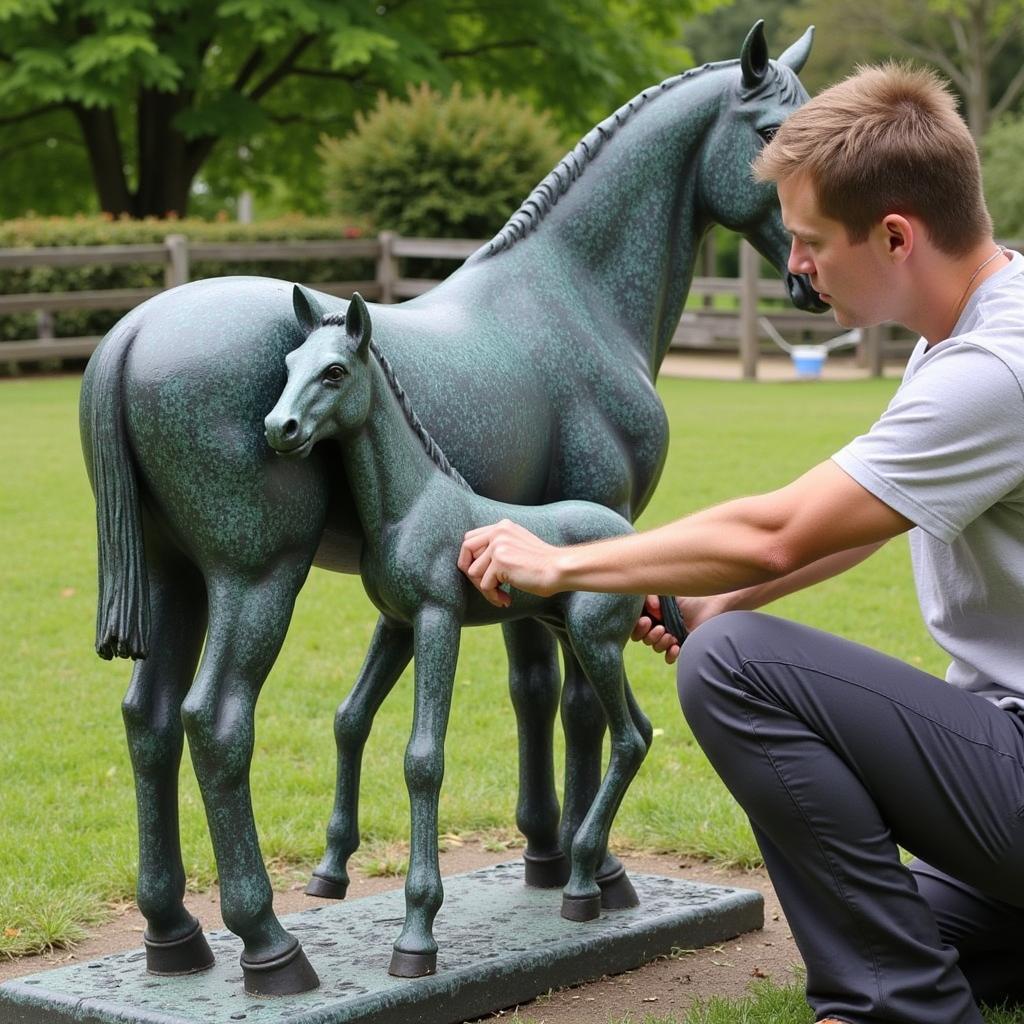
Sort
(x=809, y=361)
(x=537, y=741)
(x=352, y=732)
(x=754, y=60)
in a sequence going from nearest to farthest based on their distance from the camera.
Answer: (x=352, y=732), (x=754, y=60), (x=537, y=741), (x=809, y=361)

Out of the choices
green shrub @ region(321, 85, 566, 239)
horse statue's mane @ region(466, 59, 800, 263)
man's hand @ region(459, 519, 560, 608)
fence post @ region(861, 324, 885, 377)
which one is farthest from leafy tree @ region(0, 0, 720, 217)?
man's hand @ region(459, 519, 560, 608)

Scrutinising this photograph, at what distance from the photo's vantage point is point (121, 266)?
18.2 meters

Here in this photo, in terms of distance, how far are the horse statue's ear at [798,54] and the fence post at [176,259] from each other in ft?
45.3

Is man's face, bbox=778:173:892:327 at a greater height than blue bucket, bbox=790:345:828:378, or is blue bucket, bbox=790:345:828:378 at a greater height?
man's face, bbox=778:173:892:327

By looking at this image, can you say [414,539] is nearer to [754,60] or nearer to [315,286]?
[754,60]

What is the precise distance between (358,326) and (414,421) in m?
0.27

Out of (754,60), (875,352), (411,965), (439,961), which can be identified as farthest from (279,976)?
(875,352)

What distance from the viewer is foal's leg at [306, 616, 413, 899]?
3.67m

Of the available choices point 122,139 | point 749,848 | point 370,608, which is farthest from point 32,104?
point 749,848

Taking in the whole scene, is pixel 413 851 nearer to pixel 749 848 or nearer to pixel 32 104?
pixel 749 848

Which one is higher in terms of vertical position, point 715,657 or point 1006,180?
point 715,657

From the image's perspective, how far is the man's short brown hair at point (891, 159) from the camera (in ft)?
9.97

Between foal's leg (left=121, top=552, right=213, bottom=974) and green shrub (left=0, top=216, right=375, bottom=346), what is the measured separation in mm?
13818

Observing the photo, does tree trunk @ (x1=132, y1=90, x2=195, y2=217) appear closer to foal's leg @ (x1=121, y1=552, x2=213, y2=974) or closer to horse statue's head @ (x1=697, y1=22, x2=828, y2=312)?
horse statue's head @ (x1=697, y1=22, x2=828, y2=312)
